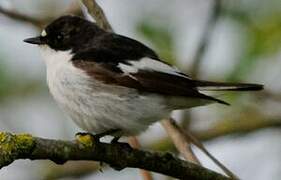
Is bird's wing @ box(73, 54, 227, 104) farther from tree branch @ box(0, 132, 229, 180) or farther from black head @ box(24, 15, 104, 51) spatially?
tree branch @ box(0, 132, 229, 180)

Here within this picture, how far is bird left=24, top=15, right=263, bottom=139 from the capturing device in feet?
15.0

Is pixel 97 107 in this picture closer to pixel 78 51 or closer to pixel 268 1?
pixel 78 51

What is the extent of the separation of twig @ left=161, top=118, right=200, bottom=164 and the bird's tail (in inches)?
10.5

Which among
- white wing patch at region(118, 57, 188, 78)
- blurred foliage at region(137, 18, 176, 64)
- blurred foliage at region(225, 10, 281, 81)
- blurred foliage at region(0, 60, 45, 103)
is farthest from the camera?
blurred foliage at region(0, 60, 45, 103)

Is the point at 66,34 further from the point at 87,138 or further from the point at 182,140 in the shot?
the point at 87,138

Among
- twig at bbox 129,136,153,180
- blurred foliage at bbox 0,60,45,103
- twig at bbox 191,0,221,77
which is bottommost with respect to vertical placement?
blurred foliage at bbox 0,60,45,103

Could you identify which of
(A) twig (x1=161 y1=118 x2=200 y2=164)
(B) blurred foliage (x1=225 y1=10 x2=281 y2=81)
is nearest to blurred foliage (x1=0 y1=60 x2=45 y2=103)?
(B) blurred foliage (x1=225 y1=10 x2=281 y2=81)

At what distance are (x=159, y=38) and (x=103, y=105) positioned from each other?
2.36 m

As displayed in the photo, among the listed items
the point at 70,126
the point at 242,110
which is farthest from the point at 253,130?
the point at 70,126

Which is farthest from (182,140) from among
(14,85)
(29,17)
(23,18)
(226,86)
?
(14,85)

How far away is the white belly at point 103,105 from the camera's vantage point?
180 inches

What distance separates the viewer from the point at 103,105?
15.0 ft

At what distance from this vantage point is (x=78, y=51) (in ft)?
16.3

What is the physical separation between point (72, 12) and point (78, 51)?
1064 millimetres
